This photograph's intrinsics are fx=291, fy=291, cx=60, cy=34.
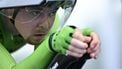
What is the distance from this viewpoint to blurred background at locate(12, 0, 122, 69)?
852 mm

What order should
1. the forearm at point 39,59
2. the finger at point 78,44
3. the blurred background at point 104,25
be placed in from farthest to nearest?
the blurred background at point 104,25 → the forearm at point 39,59 → the finger at point 78,44

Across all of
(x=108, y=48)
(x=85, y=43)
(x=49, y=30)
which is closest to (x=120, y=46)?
(x=108, y=48)

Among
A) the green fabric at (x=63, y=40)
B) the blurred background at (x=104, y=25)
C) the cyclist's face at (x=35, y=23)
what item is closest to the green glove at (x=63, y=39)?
the green fabric at (x=63, y=40)

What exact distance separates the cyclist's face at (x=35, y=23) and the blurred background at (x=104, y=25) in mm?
194

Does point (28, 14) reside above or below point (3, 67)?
above

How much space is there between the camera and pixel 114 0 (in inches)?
32.6

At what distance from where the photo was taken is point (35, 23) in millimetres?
622

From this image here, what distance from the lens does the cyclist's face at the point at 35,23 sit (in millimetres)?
613

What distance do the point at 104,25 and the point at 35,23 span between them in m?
0.31

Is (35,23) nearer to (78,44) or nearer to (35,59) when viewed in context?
(35,59)

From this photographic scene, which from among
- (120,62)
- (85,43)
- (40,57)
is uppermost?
(85,43)

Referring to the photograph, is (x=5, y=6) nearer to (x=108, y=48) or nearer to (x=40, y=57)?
(x=40, y=57)

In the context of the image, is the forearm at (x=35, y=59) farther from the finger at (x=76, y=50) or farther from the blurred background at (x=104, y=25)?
the blurred background at (x=104, y=25)

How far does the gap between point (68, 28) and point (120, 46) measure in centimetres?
41
